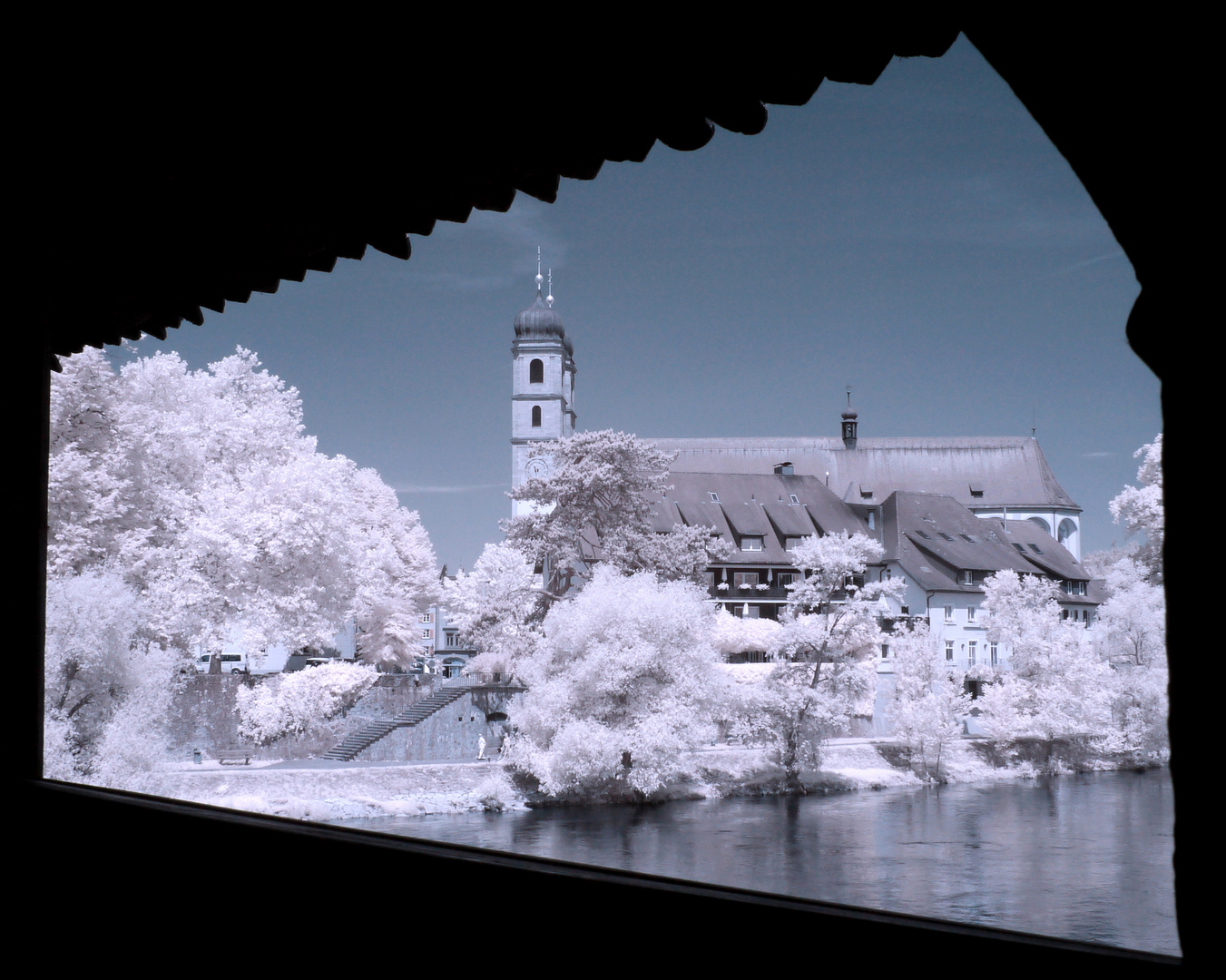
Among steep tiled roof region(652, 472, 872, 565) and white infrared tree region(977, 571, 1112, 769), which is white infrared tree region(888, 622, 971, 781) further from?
steep tiled roof region(652, 472, 872, 565)

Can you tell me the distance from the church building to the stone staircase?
24.5 feet

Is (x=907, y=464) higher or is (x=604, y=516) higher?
(x=907, y=464)

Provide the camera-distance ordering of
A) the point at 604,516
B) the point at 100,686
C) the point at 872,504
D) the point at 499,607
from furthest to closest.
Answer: the point at 872,504, the point at 604,516, the point at 499,607, the point at 100,686

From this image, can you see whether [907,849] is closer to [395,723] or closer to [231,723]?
[395,723]

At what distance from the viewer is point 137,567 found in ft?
80.2

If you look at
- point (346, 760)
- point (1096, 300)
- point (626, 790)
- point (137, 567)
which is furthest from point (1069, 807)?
point (1096, 300)

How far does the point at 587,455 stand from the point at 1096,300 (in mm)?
81897

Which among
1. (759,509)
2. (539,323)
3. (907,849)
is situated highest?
(539,323)

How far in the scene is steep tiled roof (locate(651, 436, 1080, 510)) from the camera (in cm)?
5906

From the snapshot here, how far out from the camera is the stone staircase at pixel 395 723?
2728 cm

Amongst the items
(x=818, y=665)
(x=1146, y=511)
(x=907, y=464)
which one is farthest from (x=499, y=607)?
(x=907, y=464)

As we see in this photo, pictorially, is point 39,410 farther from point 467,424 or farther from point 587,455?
point 467,424

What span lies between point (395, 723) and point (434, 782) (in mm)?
2367

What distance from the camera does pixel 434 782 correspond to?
26141 mm
